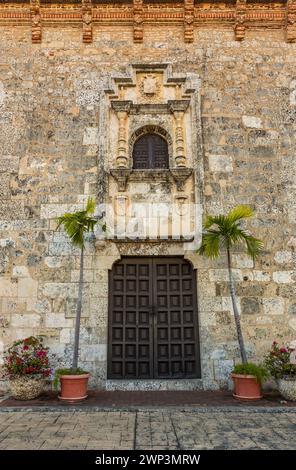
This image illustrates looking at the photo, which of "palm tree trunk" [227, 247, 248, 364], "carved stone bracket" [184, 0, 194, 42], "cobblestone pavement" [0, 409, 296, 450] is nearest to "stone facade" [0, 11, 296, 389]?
"carved stone bracket" [184, 0, 194, 42]

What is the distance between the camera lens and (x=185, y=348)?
699 centimetres

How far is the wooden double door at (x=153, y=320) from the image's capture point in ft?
22.6

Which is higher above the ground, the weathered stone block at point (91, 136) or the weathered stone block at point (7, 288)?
the weathered stone block at point (91, 136)

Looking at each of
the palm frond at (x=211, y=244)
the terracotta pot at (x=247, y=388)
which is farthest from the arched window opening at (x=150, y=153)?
the terracotta pot at (x=247, y=388)

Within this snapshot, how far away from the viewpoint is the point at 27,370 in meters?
6.05

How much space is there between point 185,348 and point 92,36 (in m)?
6.82

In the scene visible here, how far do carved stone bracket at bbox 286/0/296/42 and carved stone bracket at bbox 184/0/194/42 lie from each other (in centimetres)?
210

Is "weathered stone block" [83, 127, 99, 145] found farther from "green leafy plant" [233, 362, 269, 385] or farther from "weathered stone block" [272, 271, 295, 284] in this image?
"green leafy plant" [233, 362, 269, 385]

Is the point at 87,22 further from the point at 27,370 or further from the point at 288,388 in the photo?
the point at 288,388

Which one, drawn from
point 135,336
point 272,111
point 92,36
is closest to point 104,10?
point 92,36

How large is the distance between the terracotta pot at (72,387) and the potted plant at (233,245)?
94.1 inches

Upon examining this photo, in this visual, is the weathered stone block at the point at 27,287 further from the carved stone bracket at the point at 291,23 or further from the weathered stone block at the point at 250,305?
the carved stone bracket at the point at 291,23

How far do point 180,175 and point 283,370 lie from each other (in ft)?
12.7

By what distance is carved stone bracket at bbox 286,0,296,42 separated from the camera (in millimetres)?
8336
